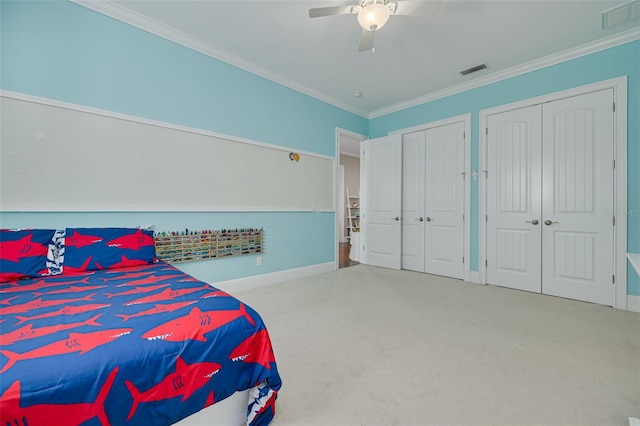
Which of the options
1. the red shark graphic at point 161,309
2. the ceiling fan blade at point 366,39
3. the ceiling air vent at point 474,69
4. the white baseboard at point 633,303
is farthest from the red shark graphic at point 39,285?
the white baseboard at point 633,303

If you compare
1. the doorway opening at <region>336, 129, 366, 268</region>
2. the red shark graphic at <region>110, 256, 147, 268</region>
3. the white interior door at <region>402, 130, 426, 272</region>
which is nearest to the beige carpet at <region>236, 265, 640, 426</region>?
the red shark graphic at <region>110, 256, 147, 268</region>

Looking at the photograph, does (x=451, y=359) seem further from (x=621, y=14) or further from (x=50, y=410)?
(x=621, y=14)

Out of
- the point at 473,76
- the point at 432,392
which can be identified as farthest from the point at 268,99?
the point at 432,392

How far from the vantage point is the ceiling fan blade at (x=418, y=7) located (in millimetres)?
2031

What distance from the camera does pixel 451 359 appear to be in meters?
1.85

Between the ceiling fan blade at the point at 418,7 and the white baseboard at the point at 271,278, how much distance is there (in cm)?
310

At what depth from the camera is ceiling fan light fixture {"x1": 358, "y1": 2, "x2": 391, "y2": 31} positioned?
80.4 inches

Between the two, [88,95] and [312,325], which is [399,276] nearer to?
[312,325]

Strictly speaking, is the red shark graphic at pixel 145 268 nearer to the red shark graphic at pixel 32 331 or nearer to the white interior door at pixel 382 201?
the red shark graphic at pixel 32 331

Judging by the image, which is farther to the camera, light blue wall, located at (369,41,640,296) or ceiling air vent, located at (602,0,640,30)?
light blue wall, located at (369,41,640,296)

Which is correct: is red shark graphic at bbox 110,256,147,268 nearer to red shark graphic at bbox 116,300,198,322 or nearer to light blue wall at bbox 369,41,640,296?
red shark graphic at bbox 116,300,198,322

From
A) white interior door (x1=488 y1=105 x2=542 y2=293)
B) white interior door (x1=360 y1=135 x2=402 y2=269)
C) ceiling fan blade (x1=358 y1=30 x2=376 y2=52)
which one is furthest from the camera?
white interior door (x1=360 y1=135 x2=402 y2=269)

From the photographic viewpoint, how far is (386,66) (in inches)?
135

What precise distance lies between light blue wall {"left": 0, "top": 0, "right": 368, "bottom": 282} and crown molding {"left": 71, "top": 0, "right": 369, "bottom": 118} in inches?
2.2
